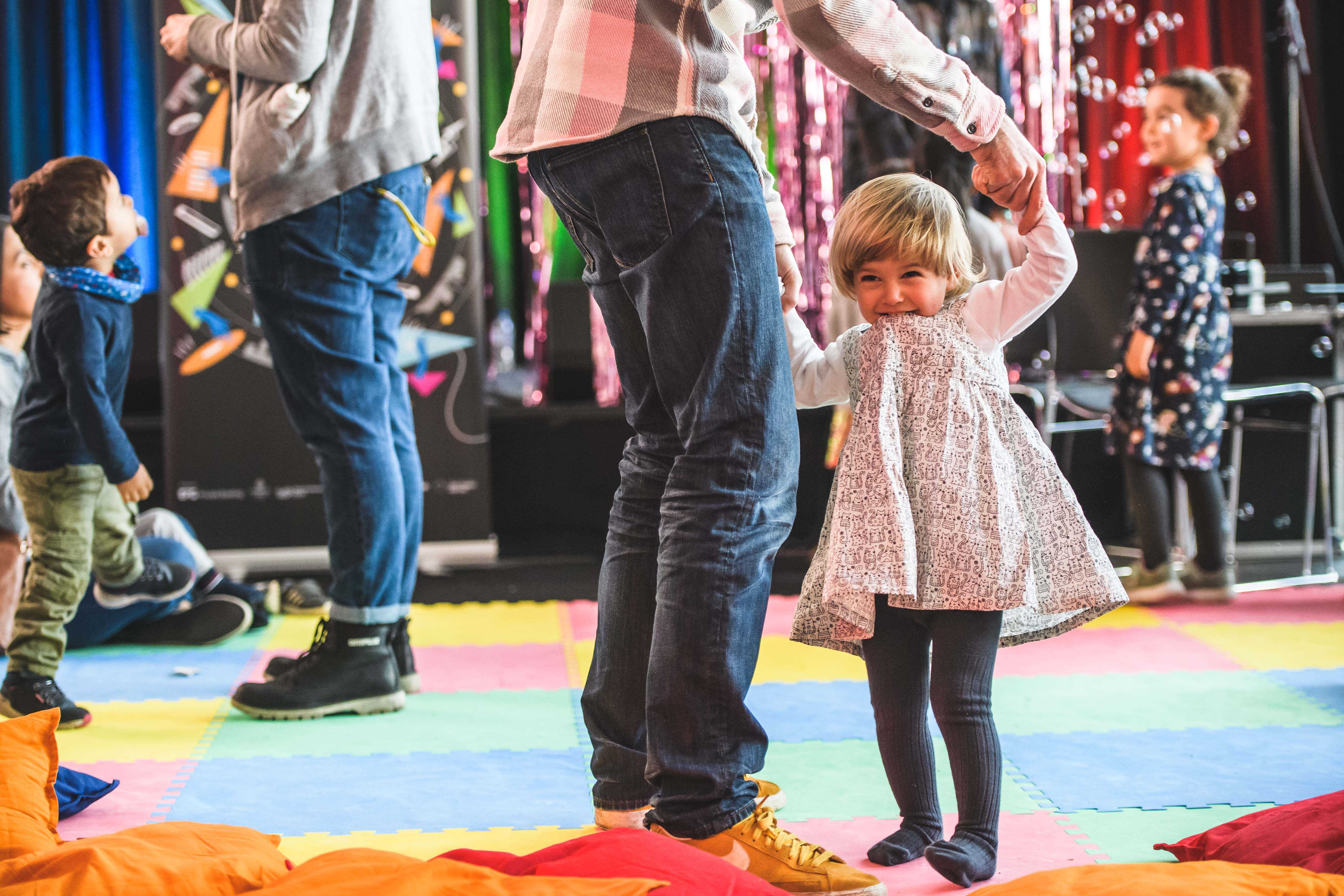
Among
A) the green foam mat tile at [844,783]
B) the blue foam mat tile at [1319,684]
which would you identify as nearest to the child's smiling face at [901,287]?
the green foam mat tile at [844,783]

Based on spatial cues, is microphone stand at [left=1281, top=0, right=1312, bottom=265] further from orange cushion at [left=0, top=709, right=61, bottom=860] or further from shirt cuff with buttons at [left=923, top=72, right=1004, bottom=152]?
orange cushion at [left=0, top=709, right=61, bottom=860]

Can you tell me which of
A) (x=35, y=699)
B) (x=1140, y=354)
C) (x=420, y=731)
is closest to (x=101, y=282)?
(x=35, y=699)

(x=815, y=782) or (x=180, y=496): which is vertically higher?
(x=180, y=496)

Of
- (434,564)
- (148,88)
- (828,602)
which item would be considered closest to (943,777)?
(828,602)

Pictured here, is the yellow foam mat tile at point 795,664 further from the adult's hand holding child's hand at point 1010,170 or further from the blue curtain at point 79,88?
the blue curtain at point 79,88

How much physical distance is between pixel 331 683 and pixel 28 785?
2.16 ft

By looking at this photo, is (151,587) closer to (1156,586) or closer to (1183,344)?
(1156,586)

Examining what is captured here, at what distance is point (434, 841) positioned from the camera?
4.91 ft

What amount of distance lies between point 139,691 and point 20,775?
94 cm

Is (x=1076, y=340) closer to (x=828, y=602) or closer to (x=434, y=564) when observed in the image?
(x=434, y=564)

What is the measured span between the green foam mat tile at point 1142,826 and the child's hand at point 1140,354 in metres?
1.75

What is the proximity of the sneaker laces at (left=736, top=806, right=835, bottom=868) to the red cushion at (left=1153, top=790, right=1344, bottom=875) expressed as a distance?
417 mm

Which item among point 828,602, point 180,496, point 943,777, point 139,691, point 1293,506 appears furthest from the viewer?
point 1293,506

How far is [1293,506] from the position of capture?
3.94 meters
